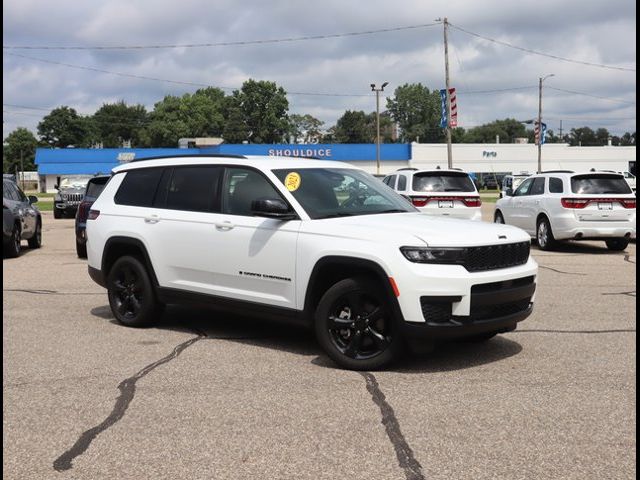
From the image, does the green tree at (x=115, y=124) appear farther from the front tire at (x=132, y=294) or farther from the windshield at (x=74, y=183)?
the front tire at (x=132, y=294)

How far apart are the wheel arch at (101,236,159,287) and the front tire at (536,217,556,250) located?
10337mm

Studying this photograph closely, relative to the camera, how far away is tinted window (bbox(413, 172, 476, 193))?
16359 mm

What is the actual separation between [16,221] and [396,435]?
41.6ft

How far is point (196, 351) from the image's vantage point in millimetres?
6512

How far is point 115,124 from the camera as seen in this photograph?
16288 centimetres

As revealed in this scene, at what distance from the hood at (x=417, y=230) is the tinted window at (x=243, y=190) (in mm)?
735

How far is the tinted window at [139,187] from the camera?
300 inches

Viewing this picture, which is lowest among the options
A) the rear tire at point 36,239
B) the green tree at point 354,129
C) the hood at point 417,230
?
the rear tire at point 36,239

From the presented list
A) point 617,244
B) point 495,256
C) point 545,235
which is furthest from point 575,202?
point 495,256

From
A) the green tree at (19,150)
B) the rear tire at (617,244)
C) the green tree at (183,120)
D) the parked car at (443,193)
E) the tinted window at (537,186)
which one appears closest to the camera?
the rear tire at (617,244)

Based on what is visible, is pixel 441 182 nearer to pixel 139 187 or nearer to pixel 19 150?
pixel 139 187

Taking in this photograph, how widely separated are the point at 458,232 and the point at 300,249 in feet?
4.35

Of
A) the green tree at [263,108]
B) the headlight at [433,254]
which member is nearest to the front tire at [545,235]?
the headlight at [433,254]

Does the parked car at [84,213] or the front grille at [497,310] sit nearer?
the front grille at [497,310]
